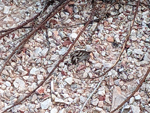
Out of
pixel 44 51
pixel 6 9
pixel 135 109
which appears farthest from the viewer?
pixel 6 9

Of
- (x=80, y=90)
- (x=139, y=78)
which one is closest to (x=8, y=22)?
(x=80, y=90)

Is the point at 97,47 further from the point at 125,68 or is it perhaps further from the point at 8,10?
the point at 8,10

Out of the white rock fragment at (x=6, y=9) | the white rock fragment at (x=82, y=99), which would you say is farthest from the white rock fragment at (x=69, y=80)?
the white rock fragment at (x=6, y=9)

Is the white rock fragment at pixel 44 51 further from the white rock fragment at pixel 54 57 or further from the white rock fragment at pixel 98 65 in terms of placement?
the white rock fragment at pixel 98 65

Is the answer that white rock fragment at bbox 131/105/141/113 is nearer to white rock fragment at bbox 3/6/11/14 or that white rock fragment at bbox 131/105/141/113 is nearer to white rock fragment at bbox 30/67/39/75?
white rock fragment at bbox 30/67/39/75

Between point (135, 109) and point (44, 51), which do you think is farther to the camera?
point (44, 51)

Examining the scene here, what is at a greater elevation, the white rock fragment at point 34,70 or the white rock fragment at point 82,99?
the white rock fragment at point 34,70

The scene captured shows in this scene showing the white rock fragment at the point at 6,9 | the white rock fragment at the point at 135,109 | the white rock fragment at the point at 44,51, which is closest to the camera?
the white rock fragment at the point at 135,109

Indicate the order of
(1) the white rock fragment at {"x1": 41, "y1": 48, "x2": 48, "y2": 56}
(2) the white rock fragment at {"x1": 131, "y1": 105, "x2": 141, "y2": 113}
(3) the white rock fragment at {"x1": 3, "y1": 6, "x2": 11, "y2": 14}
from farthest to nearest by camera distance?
(3) the white rock fragment at {"x1": 3, "y1": 6, "x2": 11, "y2": 14} → (1) the white rock fragment at {"x1": 41, "y1": 48, "x2": 48, "y2": 56} → (2) the white rock fragment at {"x1": 131, "y1": 105, "x2": 141, "y2": 113}

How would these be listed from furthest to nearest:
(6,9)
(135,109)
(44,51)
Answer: (6,9) → (44,51) → (135,109)

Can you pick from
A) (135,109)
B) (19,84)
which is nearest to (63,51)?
(19,84)

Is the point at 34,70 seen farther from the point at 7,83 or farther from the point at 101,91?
the point at 101,91

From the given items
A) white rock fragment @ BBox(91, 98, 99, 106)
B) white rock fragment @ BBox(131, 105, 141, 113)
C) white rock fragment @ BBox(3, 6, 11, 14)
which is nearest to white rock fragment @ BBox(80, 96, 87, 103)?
white rock fragment @ BBox(91, 98, 99, 106)
